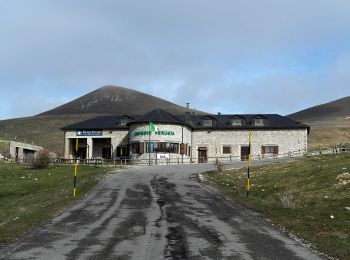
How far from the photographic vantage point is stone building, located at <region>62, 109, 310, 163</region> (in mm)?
67438

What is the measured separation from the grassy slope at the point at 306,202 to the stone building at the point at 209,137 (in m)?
31.4

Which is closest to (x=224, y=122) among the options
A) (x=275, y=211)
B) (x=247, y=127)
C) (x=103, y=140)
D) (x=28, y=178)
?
(x=247, y=127)

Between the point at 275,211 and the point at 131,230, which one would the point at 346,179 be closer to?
the point at 275,211

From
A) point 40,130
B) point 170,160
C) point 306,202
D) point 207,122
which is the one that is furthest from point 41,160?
point 40,130

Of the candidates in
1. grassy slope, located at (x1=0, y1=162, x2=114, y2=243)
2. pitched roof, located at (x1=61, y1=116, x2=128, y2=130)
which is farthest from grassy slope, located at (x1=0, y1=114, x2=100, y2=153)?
grassy slope, located at (x1=0, y1=162, x2=114, y2=243)

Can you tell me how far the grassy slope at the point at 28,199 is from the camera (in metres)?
16.0

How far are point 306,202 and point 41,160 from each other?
36.2 metres

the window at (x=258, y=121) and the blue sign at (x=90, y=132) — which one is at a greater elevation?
the window at (x=258, y=121)

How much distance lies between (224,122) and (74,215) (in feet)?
178

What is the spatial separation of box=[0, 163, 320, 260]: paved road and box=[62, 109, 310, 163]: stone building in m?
43.4

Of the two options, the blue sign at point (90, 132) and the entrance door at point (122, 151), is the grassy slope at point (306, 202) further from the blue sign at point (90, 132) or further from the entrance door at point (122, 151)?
the blue sign at point (90, 132)

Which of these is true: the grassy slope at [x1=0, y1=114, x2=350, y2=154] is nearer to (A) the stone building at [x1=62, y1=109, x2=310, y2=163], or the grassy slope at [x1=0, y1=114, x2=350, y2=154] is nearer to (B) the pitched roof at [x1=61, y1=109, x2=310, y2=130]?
(B) the pitched roof at [x1=61, y1=109, x2=310, y2=130]

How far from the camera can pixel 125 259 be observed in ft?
34.8

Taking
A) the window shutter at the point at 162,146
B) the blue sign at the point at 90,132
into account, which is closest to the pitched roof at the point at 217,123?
the blue sign at the point at 90,132
